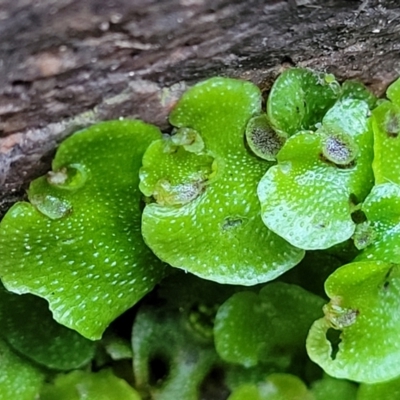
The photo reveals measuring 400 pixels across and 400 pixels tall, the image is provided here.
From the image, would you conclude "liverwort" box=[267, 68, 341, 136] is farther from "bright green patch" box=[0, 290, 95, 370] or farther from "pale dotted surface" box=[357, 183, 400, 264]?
"bright green patch" box=[0, 290, 95, 370]

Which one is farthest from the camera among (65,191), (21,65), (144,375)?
(144,375)

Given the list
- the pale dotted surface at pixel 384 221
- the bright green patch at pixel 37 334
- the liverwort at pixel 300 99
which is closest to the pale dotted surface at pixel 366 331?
the pale dotted surface at pixel 384 221

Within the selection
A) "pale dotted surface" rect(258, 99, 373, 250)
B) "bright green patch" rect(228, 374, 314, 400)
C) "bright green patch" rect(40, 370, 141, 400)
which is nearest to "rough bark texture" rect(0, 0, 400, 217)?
"pale dotted surface" rect(258, 99, 373, 250)

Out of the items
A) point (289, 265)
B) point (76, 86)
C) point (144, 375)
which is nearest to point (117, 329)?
point (144, 375)

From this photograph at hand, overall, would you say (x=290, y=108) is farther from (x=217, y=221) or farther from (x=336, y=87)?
(x=217, y=221)

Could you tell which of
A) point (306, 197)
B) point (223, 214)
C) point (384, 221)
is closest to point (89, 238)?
point (223, 214)

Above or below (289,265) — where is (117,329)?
below

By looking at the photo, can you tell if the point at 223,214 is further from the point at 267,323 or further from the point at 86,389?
the point at 86,389
